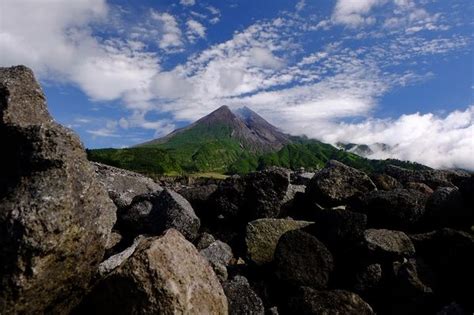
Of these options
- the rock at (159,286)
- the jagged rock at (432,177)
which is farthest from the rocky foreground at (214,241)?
the jagged rock at (432,177)

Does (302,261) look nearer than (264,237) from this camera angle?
Yes

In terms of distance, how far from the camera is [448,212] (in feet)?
50.2

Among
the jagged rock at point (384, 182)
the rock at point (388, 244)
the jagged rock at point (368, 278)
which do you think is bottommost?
the jagged rock at point (368, 278)

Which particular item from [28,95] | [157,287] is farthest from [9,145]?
[157,287]

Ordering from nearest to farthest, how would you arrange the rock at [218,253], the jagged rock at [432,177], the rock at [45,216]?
the rock at [45,216] < the rock at [218,253] < the jagged rock at [432,177]

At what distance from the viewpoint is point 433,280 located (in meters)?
12.3

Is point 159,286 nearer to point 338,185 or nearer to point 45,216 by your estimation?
point 45,216

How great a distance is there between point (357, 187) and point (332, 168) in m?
1.14

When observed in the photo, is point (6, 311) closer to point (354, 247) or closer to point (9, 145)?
point (9, 145)

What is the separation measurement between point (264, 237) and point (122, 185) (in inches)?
333

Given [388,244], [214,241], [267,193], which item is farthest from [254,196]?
[388,244]

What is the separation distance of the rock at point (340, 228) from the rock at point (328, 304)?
241 centimetres

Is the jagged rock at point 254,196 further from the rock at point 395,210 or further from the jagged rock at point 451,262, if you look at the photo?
the jagged rock at point 451,262

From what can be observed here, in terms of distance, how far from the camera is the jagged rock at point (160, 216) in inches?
608
